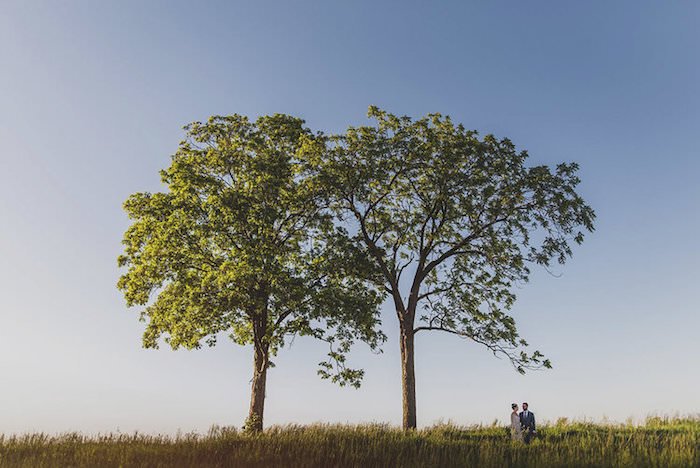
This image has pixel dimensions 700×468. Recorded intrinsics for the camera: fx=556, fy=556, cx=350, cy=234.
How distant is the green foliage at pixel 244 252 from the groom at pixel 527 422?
25.5ft

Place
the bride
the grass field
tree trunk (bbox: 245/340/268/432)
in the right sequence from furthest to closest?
tree trunk (bbox: 245/340/268/432), the bride, the grass field

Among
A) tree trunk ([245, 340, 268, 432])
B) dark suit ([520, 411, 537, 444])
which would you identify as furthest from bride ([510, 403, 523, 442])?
tree trunk ([245, 340, 268, 432])

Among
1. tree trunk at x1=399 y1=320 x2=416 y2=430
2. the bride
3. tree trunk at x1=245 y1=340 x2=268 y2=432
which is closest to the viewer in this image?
the bride

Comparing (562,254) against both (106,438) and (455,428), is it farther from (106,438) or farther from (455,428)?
(106,438)

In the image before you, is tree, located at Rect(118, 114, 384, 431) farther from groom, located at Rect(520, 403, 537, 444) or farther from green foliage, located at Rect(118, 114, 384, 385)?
groom, located at Rect(520, 403, 537, 444)

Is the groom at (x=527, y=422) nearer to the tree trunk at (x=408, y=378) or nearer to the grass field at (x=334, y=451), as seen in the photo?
the grass field at (x=334, y=451)

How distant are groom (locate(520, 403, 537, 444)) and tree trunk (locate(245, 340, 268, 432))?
11.5 meters

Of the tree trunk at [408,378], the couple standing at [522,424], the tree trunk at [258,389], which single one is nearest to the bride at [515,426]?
the couple standing at [522,424]

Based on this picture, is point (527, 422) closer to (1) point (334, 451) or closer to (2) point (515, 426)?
(2) point (515, 426)

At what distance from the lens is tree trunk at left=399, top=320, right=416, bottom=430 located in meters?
26.4

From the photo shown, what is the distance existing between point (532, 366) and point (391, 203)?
11.0m

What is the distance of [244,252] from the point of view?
2464 cm

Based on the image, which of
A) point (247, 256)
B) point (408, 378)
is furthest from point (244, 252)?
point (408, 378)

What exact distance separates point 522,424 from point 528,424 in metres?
0.25
